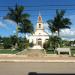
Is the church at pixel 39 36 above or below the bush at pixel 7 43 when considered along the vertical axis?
above

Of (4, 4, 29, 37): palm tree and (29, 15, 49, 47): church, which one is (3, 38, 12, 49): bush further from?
(29, 15, 49, 47): church

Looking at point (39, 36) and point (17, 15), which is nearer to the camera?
point (17, 15)

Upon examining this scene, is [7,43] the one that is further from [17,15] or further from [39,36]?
[39,36]

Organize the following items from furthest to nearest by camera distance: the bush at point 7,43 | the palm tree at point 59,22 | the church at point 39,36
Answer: the church at point 39,36, the bush at point 7,43, the palm tree at point 59,22

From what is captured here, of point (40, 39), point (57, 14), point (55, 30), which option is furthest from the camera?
point (40, 39)

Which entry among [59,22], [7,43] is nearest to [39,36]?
[7,43]

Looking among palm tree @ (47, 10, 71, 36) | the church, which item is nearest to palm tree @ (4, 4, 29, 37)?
palm tree @ (47, 10, 71, 36)

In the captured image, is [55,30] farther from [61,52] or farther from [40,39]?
[40,39]

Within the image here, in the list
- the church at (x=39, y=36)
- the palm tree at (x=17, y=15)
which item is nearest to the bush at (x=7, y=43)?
the palm tree at (x=17, y=15)

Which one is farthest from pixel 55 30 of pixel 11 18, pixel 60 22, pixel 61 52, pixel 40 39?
pixel 40 39

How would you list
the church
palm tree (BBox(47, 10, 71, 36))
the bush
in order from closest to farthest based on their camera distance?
palm tree (BBox(47, 10, 71, 36)), the bush, the church

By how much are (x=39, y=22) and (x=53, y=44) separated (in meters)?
31.2

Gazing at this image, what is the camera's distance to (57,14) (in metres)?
42.7

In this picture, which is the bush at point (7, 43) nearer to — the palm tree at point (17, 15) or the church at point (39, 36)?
the palm tree at point (17, 15)
